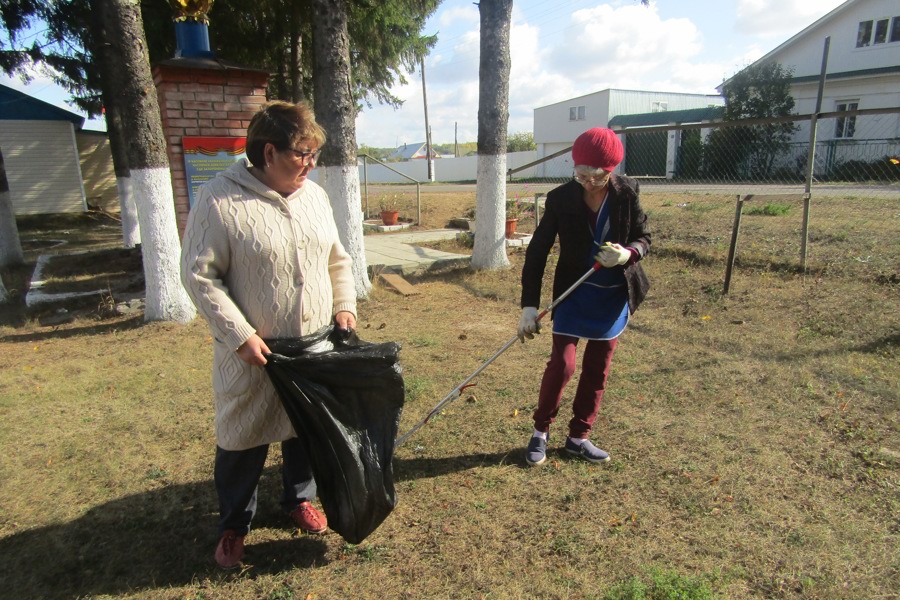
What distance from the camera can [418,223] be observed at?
12.9 meters

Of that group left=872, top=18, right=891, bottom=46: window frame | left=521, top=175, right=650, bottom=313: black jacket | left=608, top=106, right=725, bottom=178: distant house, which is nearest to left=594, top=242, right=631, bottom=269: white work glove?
left=521, top=175, right=650, bottom=313: black jacket

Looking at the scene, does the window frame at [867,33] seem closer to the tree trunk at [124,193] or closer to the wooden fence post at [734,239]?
the wooden fence post at [734,239]

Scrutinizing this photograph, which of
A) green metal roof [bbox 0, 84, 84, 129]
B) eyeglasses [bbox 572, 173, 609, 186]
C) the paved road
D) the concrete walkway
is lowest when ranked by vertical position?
the concrete walkway

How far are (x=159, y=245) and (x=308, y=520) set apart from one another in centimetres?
405

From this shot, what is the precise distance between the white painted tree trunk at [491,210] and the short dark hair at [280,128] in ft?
18.5

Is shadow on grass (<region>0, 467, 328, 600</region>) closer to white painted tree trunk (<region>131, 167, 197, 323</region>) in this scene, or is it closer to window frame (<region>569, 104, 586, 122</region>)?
white painted tree trunk (<region>131, 167, 197, 323</region>)

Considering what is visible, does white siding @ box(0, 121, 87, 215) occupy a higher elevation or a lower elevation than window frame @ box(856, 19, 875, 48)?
lower

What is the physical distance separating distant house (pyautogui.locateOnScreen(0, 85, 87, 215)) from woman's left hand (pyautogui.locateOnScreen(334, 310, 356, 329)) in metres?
19.3

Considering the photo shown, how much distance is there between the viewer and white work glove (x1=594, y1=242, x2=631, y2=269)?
2621 mm

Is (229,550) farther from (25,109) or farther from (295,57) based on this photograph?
(25,109)

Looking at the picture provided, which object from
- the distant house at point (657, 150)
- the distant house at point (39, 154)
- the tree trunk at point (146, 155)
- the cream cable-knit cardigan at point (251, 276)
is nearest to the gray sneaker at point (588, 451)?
the cream cable-knit cardigan at point (251, 276)

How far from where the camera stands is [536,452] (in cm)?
301

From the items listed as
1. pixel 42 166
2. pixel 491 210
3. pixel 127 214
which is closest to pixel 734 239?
pixel 491 210

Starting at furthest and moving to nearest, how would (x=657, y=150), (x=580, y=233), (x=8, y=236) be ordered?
(x=657, y=150) → (x=8, y=236) → (x=580, y=233)
